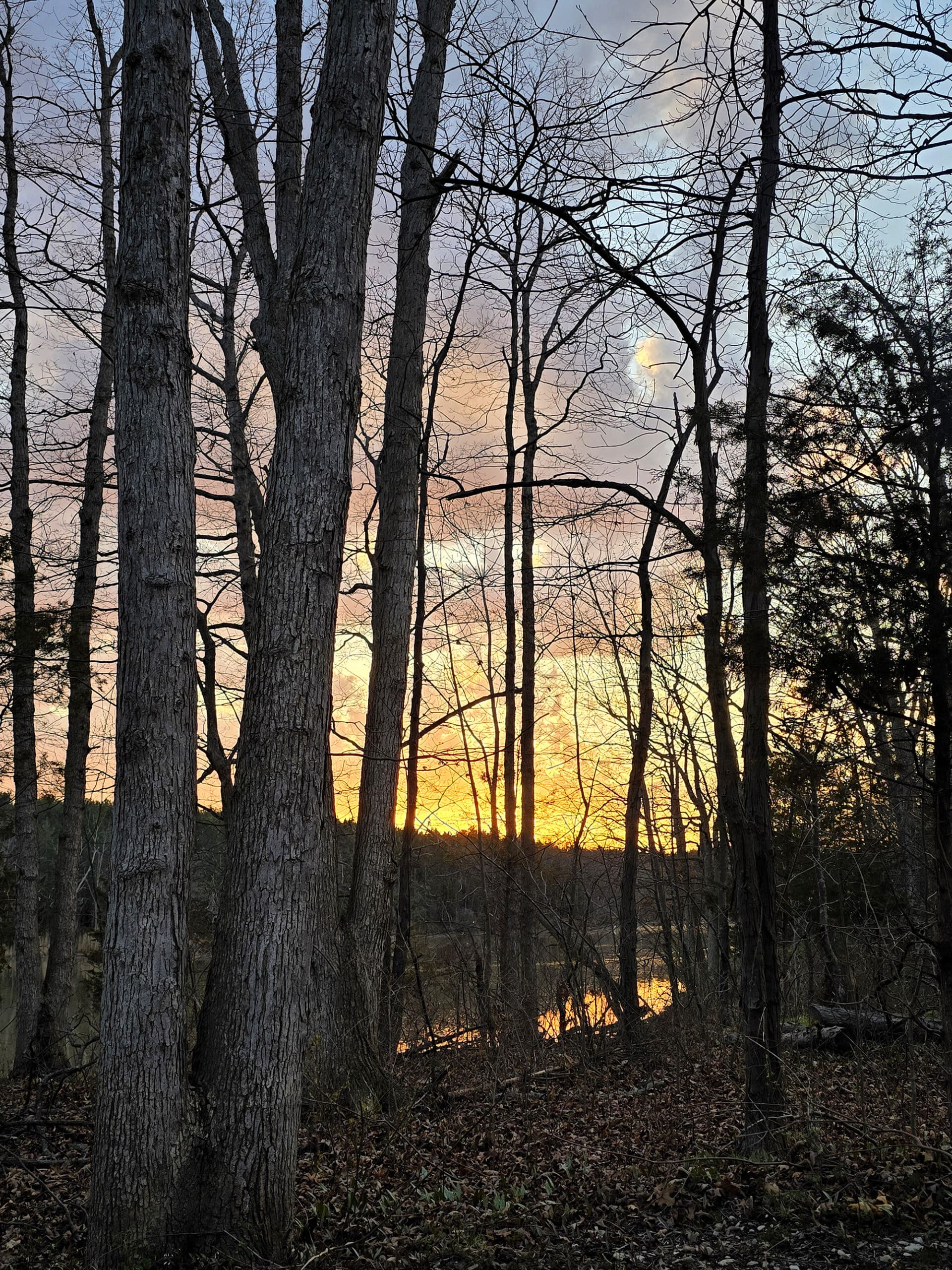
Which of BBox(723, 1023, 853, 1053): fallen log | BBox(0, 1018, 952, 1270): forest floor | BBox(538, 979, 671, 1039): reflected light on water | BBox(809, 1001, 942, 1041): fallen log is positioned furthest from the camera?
BBox(723, 1023, 853, 1053): fallen log

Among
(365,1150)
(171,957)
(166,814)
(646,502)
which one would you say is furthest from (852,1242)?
(646,502)

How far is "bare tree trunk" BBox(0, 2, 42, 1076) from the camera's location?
1020 centimetres

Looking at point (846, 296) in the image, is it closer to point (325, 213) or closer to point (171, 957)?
point (325, 213)

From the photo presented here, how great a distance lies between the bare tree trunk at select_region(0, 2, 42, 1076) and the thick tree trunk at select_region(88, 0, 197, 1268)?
7340mm

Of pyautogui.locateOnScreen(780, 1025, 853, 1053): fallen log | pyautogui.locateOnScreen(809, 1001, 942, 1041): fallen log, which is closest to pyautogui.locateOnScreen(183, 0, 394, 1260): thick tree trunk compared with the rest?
pyautogui.locateOnScreen(809, 1001, 942, 1041): fallen log

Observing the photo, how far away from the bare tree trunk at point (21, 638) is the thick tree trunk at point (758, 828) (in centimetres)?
891

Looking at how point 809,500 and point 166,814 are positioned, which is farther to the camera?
point 809,500

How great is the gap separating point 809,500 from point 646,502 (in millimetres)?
1354

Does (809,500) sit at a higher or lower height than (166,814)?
higher

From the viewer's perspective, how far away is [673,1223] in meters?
4.20

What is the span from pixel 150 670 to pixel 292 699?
66 centimetres

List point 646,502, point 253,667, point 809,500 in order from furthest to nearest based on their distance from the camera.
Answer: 1. point 646,502
2. point 809,500
3. point 253,667

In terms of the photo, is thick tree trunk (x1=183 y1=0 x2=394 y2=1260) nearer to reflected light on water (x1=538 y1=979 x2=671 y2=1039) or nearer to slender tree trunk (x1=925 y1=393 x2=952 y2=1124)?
slender tree trunk (x1=925 y1=393 x2=952 y2=1124)

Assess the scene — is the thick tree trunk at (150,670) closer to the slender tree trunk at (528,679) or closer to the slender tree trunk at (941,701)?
the slender tree trunk at (941,701)
